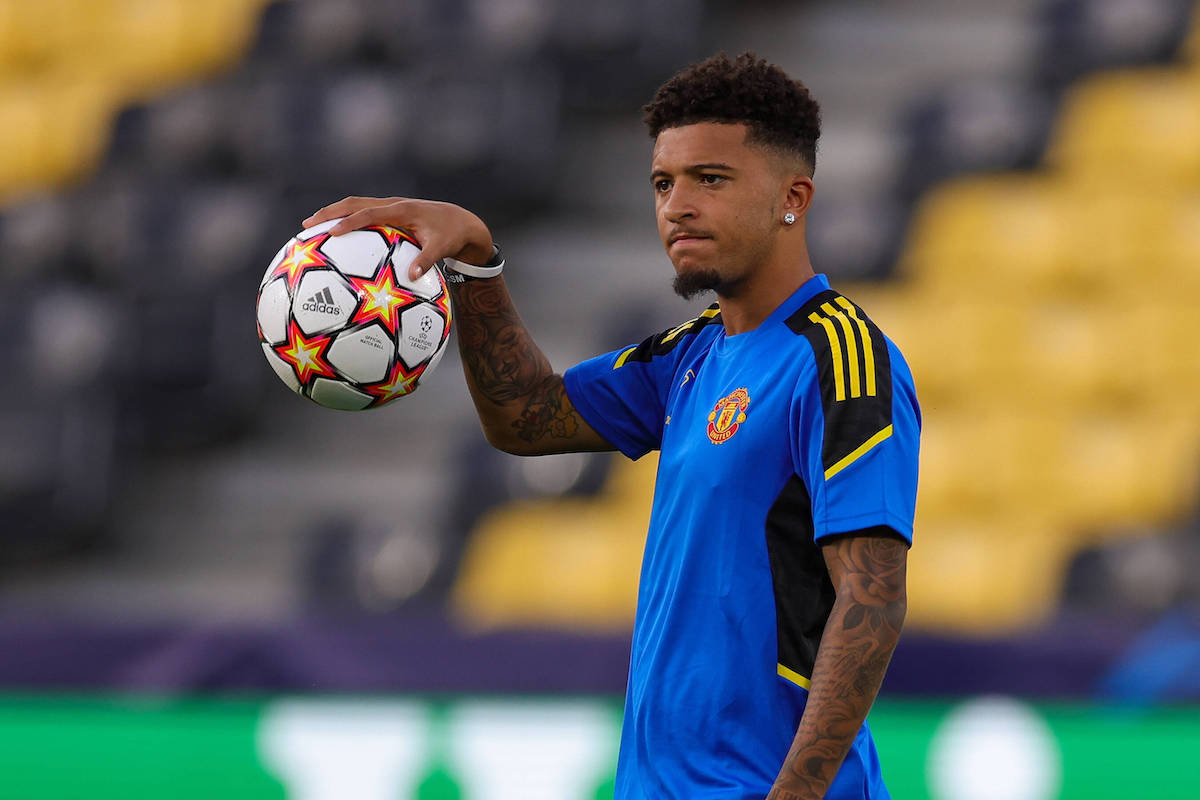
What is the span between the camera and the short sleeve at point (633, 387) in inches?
119

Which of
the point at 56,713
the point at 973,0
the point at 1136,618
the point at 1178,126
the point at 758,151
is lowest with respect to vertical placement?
the point at 56,713

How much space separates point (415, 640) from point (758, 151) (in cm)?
367

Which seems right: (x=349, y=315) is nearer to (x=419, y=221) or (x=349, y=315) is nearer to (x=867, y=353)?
(x=419, y=221)

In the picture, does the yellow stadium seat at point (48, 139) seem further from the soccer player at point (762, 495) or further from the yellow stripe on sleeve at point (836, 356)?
the yellow stripe on sleeve at point (836, 356)

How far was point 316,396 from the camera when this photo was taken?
3.01 m

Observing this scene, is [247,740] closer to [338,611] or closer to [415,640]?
[415,640]

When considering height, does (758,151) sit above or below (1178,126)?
below

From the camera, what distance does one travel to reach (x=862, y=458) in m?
2.43

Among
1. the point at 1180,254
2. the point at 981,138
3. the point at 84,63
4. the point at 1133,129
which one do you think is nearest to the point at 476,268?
the point at 1180,254

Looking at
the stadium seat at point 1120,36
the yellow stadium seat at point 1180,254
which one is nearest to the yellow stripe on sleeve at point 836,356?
the yellow stadium seat at point 1180,254

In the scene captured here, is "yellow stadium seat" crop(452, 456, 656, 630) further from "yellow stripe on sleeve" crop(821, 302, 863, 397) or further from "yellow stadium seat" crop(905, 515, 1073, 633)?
"yellow stripe on sleeve" crop(821, 302, 863, 397)

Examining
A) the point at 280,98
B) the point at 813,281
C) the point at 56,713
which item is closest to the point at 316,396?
the point at 813,281

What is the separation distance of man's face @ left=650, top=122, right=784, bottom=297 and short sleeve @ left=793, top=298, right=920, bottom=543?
0.73 ft

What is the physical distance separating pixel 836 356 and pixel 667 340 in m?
0.57
